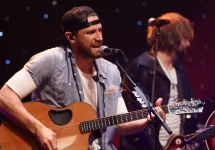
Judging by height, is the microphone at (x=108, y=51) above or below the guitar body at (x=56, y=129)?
above

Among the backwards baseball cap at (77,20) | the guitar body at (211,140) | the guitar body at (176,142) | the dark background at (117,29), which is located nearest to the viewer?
the backwards baseball cap at (77,20)

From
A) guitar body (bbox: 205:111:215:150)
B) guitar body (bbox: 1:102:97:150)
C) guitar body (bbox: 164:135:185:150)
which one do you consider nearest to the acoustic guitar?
guitar body (bbox: 1:102:97:150)

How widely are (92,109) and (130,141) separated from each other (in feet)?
3.48

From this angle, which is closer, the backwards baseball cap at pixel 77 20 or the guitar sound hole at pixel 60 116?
the guitar sound hole at pixel 60 116

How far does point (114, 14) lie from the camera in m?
4.94

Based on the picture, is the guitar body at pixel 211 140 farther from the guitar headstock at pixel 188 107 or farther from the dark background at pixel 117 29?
the dark background at pixel 117 29

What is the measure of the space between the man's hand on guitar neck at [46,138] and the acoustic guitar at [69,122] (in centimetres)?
9

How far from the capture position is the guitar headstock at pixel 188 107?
3.36 metres

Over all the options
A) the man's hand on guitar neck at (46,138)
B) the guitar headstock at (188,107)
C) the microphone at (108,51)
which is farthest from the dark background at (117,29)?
the guitar headstock at (188,107)

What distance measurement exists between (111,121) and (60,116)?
363mm

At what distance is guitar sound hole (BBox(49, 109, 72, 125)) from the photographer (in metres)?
3.33

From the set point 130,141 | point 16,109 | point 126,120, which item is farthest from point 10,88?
point 130,141

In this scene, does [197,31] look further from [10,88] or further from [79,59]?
[10,88]

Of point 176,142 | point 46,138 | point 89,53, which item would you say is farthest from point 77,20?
point 176,142
